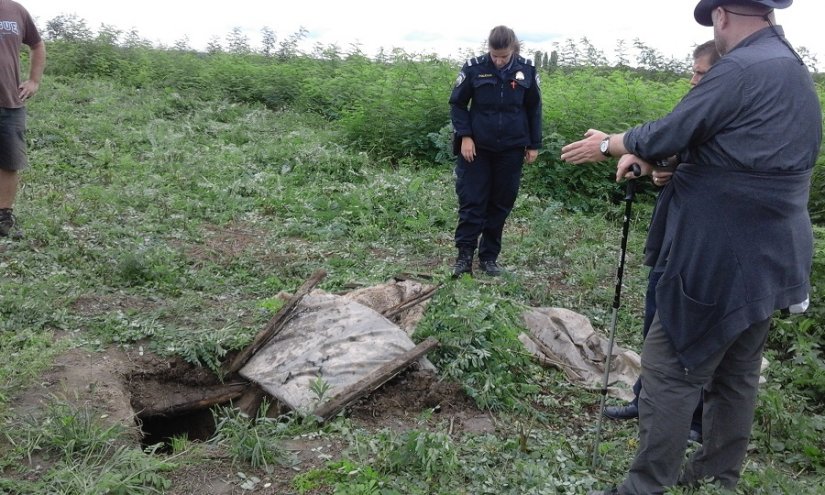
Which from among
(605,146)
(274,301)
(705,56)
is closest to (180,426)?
(274,301)

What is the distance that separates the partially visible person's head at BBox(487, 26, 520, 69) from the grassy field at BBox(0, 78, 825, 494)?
185 centimetres

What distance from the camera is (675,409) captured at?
316 cm

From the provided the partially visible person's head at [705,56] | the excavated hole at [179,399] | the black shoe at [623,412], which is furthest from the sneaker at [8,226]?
the partially visible person's head at [705,56]

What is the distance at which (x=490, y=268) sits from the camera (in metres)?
6.68

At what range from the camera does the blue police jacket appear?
20.5 ft

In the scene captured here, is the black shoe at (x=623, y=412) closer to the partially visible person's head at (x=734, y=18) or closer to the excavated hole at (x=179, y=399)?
the partially visible person's head at (x=734, y=18)

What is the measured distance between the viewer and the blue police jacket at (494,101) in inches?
247

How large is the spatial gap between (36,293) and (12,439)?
199 centimetres

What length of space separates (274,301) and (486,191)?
213 cm

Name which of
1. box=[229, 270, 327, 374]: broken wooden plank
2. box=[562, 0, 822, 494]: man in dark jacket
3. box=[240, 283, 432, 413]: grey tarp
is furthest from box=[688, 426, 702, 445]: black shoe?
box=[229, 270, 327, 374]: broken wooden plank

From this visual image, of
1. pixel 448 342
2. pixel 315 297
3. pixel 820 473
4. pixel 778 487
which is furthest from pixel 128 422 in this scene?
pixel 820 473

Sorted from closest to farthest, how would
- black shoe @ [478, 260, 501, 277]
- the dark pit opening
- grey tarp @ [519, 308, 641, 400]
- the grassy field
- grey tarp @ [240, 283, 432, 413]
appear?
the grassy field
grey tarp @ [240, 283, 432, 413]
the dark pit opening
grey tarp @ [519, 308, 641, 400]
black shoe @ [478, 260, 501, 277]

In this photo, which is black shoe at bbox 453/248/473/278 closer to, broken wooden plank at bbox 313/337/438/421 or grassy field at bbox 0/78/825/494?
grassy field at bbox 0/78/825/494

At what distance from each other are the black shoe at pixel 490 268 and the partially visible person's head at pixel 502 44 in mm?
1715
